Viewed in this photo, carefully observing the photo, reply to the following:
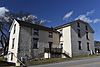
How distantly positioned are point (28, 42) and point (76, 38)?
12473 mm

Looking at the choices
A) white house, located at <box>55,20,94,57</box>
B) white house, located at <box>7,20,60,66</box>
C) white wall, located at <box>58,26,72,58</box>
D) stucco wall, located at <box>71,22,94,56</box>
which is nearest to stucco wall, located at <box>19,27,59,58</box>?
white house, located at <box>7,20,60,66</box>

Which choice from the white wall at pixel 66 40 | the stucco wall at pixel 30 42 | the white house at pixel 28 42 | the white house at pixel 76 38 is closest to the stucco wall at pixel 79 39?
the white house at pixel 76 38

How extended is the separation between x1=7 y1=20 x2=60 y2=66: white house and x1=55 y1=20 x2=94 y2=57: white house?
3.82 m

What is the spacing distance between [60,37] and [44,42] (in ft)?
18.0

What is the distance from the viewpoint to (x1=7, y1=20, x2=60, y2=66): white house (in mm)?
27188

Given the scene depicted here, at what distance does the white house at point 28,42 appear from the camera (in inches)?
1070

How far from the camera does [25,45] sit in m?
27.8

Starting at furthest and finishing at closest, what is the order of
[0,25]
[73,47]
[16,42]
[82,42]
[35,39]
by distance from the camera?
[0,25] < [82,42] < [73,47] < [35,39] < [16,42]

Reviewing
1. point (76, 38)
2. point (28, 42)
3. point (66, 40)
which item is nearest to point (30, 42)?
point (28, 42)

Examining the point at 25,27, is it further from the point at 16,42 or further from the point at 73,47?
the point at 73,47

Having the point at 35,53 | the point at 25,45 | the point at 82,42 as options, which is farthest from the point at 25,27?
the point at 82,42

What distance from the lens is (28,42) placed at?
92.8ft

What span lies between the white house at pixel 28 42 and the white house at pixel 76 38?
3817 mm

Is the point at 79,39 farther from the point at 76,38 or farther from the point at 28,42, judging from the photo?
the point at 28,42
